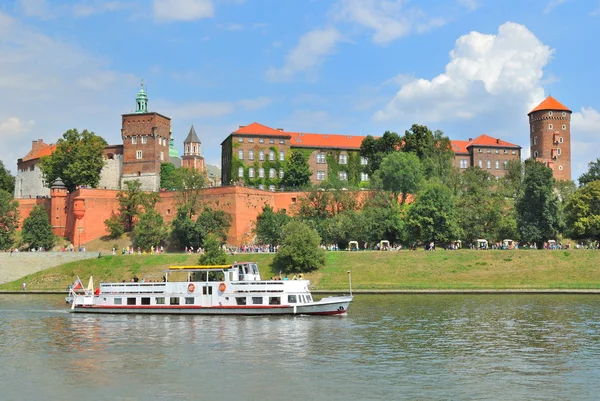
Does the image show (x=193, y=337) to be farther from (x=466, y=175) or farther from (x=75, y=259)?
(x=466, y=175)

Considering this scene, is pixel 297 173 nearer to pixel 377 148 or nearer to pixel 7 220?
pixel 377 148

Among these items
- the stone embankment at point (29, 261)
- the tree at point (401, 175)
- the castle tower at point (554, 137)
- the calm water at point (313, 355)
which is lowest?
the calm water at point (313, 355)

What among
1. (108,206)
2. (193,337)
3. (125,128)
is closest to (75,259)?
(108,206)

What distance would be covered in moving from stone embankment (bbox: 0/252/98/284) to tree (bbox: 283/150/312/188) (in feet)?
101

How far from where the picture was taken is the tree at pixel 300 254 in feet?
191

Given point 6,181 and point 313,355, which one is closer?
point 313,355

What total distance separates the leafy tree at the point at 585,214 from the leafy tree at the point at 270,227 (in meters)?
27.3

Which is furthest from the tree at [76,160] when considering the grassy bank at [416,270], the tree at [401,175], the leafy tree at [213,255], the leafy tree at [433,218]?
the leafy tree at [433,218]

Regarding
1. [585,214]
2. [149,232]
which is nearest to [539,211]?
[585,214]

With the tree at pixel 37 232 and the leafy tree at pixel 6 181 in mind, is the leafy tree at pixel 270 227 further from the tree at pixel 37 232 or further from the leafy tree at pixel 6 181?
the leafy tree at pixel 6 181

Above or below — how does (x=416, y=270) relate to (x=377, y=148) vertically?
below

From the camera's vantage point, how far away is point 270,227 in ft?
239

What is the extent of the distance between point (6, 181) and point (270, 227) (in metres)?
50.0

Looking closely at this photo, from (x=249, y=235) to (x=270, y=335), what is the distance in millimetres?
45494
